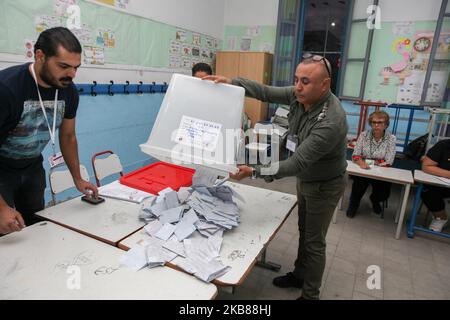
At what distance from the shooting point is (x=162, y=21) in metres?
3.77

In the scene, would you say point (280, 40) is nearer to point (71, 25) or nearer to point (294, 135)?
point (71, 25)

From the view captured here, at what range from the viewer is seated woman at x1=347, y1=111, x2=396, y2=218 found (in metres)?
3.14

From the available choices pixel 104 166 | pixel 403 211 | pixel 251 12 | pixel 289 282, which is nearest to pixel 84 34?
pixel 104 166

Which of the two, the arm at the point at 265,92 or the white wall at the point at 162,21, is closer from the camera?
the arm at the point at 265,92

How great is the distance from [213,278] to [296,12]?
15.6ft

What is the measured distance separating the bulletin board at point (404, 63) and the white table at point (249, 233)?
134 inches

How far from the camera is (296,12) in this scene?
480cm

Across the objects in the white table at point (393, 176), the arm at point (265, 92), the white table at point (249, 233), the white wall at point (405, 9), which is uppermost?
the white wall at point (405, 9)

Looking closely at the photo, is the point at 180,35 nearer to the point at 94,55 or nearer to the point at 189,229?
the point at 94,55

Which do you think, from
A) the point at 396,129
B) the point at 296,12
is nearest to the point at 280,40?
the point at 296,12

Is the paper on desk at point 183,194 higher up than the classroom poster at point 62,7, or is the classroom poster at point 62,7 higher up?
the classroom poster at point 62,7

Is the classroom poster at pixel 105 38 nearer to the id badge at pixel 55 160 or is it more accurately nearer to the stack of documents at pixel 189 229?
the id badge at pixel 55 160

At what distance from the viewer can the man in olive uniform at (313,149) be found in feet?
4.75

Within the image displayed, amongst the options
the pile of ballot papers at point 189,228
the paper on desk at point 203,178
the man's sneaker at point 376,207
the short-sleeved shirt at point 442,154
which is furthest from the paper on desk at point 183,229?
the man's sneaker at point 376,207
